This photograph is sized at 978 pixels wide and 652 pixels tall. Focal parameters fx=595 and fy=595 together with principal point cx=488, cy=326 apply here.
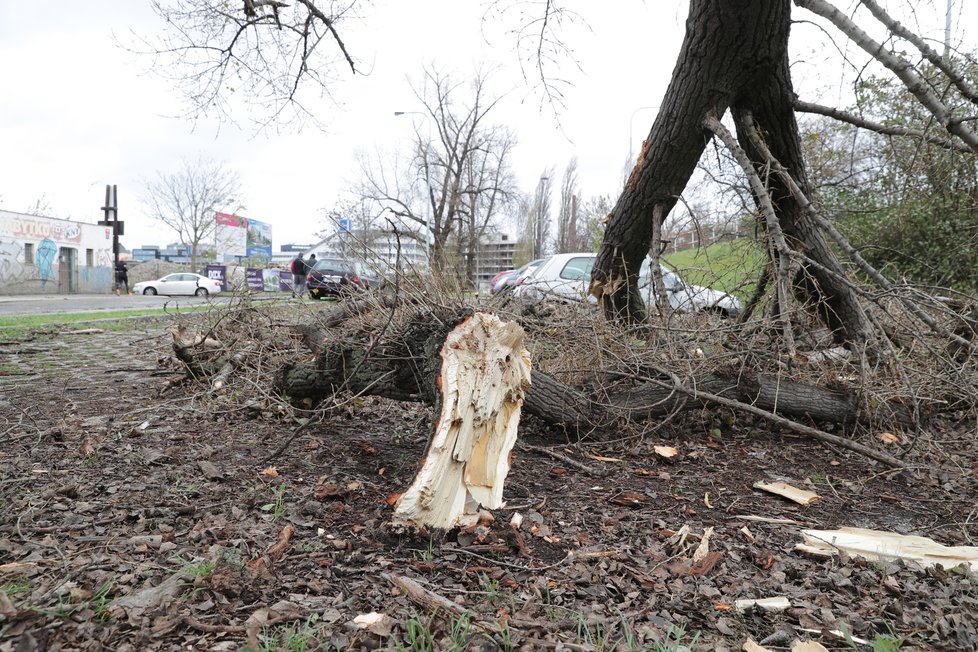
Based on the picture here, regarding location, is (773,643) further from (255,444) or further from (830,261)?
(830,261)

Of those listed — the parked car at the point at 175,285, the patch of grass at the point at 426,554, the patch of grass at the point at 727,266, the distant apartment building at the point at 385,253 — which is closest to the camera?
the patch of grass at the point at 426,554

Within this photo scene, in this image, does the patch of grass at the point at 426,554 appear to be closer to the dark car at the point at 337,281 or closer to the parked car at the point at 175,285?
the dark car at the point at 337,281

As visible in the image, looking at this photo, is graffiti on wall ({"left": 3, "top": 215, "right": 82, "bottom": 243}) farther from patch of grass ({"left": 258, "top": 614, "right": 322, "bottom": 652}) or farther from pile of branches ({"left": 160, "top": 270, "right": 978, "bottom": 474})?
patch of grass ({"left": 258, "top": 614, "right": 322, "bottom": 652})

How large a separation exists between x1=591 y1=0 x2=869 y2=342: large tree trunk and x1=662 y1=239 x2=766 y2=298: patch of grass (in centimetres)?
39

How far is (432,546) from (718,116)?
4340 millimetres

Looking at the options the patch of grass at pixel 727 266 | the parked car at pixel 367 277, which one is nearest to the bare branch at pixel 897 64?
the patch of grass at pixel 727 266

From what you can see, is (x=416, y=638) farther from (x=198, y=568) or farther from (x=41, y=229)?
(x=41, y=229)

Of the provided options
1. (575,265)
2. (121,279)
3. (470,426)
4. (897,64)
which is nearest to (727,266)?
(897,64)

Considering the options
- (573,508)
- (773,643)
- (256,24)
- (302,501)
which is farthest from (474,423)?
(256,24)

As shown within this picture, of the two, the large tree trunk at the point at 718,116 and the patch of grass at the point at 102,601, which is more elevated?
the large tree trunk at the point at 718,116

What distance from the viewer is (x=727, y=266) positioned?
4.94 m

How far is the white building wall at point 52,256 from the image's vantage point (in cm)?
2930

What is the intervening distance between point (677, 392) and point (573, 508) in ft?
5.12

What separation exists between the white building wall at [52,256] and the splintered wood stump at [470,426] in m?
Result: 34.7
